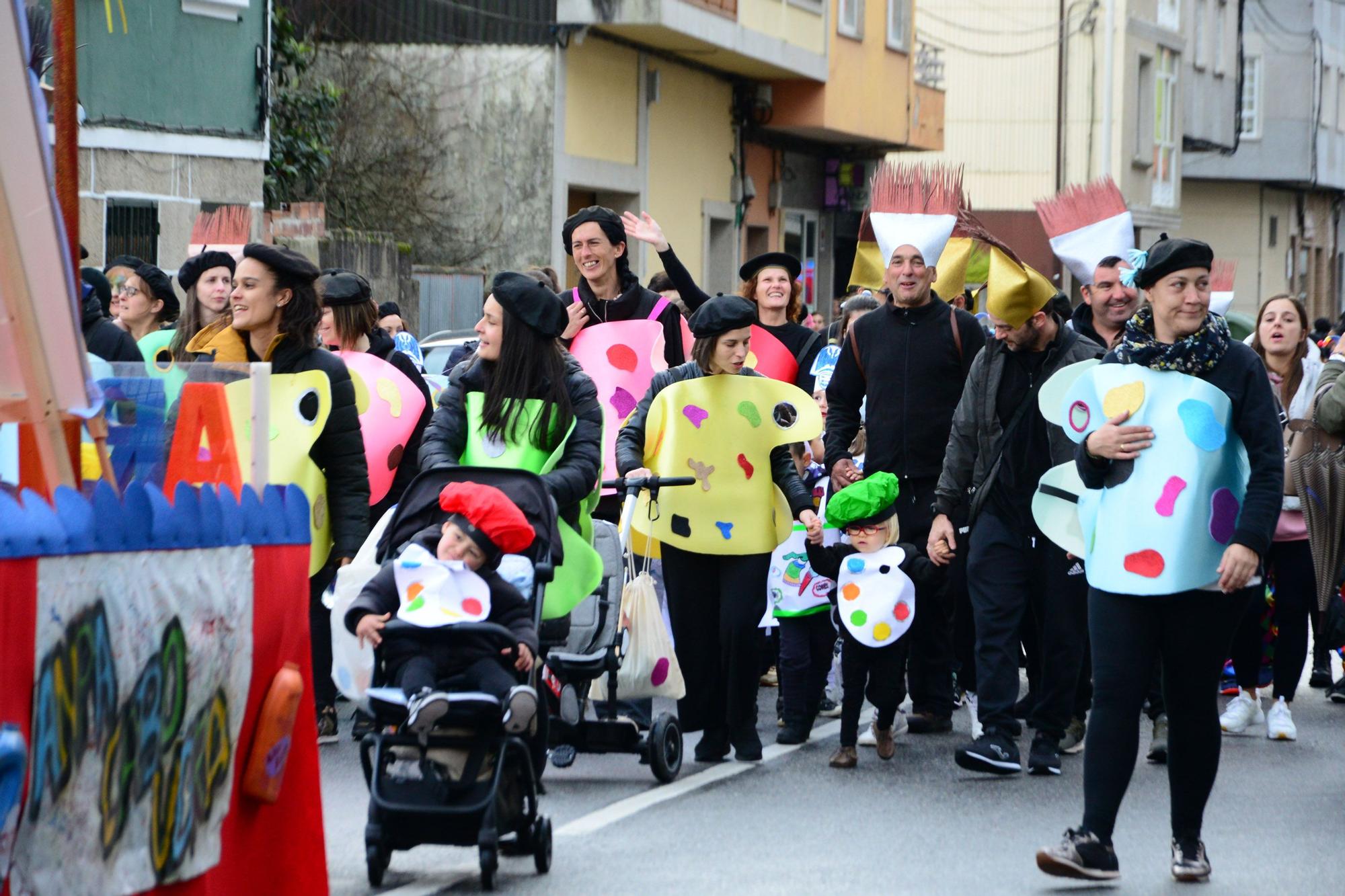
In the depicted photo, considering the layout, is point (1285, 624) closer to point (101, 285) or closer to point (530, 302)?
point (530, 302)

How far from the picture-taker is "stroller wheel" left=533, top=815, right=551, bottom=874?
6.66 meters

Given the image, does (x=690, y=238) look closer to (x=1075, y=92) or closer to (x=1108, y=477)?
(x=1075, y=92)

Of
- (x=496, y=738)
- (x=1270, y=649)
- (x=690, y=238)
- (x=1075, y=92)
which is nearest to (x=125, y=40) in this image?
(x=690, y=238)

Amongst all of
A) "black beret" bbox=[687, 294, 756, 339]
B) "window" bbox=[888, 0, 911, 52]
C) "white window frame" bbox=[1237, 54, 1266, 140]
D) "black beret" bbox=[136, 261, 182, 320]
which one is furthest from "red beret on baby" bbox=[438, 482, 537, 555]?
"white window frame" bbox=[1237, 54, 1266, 140]

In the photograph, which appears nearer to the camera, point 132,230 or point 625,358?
Answer: point 625,358

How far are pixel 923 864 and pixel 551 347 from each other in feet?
7.34

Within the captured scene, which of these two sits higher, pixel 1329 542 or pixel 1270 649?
pixel 1329 542

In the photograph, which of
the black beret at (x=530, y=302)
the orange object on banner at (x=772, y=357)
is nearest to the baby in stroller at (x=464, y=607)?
the black beret at (x=530, y=302)

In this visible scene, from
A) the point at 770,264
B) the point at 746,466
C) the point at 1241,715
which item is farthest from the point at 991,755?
the point at 770,264

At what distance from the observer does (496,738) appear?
6.38 metres

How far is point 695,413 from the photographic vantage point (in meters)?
9.05

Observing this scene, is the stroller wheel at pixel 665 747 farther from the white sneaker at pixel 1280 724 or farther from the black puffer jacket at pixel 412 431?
the white sneaker at pixel 1280 724

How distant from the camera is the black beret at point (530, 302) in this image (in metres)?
7.60

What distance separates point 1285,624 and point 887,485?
236cm
